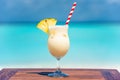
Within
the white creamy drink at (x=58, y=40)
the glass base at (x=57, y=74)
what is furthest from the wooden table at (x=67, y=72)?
the white creamy drink at (x=58, y=40)

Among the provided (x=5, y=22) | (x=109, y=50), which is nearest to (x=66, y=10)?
(x=5, y=22)

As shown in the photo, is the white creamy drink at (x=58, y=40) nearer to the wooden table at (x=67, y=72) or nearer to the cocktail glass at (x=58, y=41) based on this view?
the cocktail glass at (x=58, y=41)

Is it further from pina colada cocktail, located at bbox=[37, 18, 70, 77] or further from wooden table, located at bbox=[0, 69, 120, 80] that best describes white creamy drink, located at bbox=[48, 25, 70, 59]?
wooden table, located at bbox=[0, 69, 120, 80]

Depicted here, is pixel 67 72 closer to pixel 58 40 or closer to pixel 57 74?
pixel 57 74

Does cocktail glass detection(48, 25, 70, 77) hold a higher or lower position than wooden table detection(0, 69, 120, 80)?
higher

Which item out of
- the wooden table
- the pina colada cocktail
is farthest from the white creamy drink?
the wooden table

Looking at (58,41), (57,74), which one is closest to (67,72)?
(57,74)
